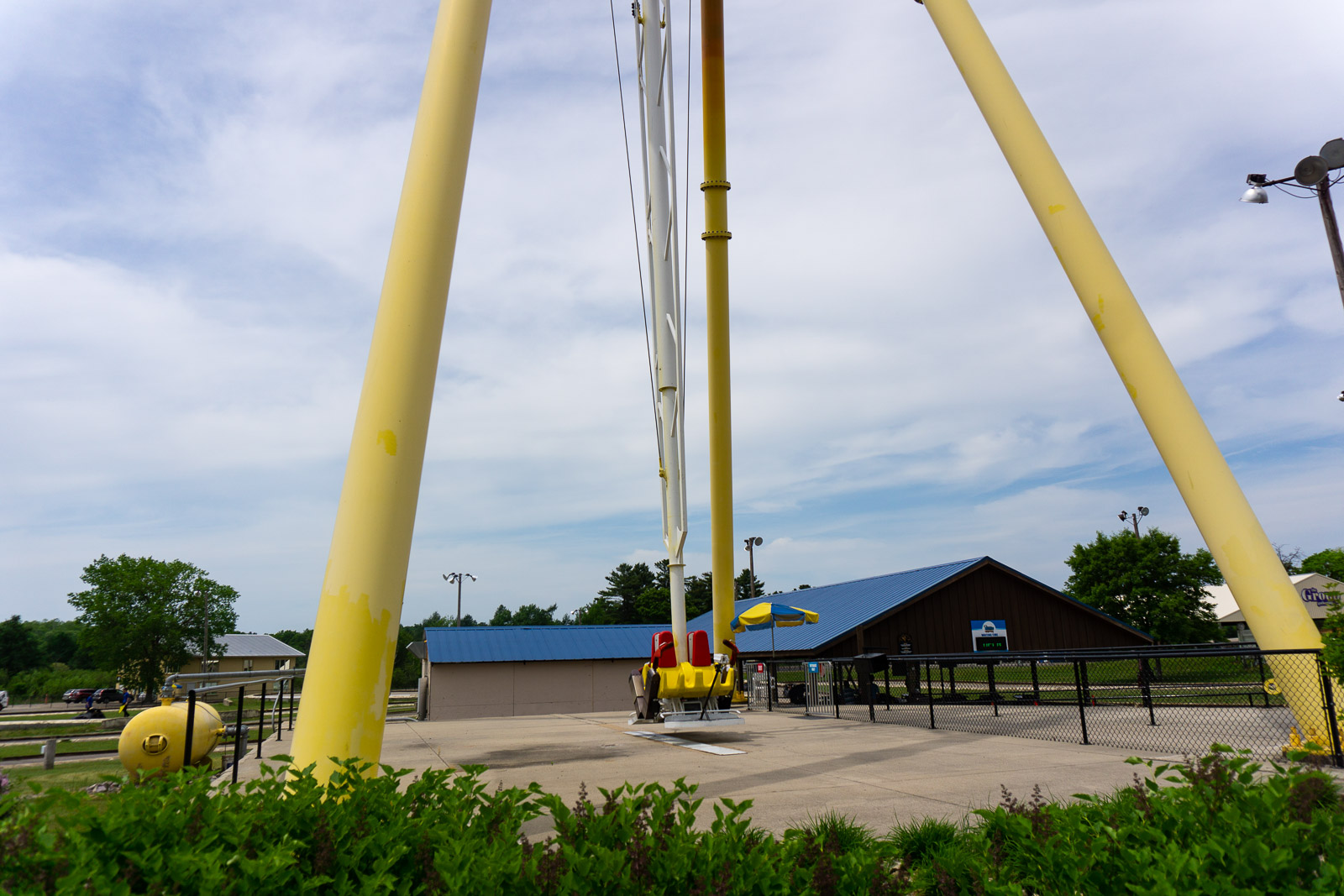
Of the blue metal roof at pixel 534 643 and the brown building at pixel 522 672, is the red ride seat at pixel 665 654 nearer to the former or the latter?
the blue metal roof at pixel 534 643

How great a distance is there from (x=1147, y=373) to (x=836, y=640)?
21195 mm

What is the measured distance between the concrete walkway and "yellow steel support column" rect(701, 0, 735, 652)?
3.51m

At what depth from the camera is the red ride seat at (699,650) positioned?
643 inches

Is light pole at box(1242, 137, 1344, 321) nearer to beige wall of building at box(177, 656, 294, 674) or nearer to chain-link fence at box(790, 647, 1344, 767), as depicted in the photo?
chain-link fence at box(790, 647, 1344, 767)

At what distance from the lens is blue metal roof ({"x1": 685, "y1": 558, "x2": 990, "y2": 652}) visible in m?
30.4

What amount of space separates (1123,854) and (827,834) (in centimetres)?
145

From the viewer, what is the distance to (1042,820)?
13.7 ft

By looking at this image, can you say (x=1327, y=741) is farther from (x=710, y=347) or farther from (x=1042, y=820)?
(x=710, y=347)

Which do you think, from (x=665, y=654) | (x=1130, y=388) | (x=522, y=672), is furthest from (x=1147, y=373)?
(x=522, y=672)

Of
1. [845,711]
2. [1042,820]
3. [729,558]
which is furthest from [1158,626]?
[1042,820]

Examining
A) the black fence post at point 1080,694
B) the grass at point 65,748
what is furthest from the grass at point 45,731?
the black fence post at point 1080,694

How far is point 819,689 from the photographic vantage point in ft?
79.7

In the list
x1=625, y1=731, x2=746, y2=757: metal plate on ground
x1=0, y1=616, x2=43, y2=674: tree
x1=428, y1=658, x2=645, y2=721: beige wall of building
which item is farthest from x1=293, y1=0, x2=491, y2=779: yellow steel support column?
x1=0, y1=616, x2=43, y2=674: tree

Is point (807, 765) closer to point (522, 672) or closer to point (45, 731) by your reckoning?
point (522, 672)
